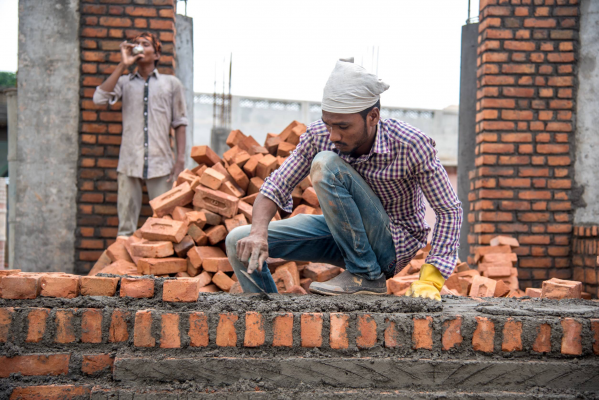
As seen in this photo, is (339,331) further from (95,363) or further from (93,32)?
(93,32)

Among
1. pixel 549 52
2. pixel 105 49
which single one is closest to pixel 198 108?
pixel 105 49

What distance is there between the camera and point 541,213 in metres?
4.51

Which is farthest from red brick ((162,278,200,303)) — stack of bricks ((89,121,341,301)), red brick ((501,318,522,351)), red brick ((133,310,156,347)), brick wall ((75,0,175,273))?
brick wall ((75,0,175,273))

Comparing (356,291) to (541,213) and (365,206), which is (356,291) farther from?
(541,213)

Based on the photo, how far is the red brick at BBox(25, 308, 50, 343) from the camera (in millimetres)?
1911

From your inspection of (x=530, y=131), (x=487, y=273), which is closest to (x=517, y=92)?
(x=530, y=131)

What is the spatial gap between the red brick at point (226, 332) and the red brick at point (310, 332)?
0.25 m

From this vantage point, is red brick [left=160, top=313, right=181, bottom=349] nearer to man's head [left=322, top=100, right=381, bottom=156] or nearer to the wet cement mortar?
the wet cement mortar

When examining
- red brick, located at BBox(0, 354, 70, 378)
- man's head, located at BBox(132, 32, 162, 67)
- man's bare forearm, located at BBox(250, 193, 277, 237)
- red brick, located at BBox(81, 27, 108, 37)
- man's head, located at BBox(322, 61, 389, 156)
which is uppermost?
red brick, located at BBox(81, 27, 108, 37)

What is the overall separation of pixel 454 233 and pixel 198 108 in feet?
49.4

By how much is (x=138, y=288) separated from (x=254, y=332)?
0.51 meters

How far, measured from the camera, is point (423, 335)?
192 centimetres

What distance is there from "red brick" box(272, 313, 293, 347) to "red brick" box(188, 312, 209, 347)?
25cm

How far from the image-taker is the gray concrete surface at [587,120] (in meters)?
4.50
